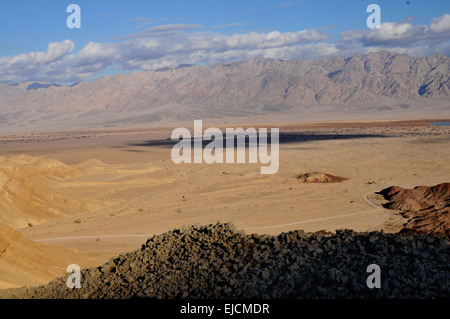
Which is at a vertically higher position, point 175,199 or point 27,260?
point 175,199

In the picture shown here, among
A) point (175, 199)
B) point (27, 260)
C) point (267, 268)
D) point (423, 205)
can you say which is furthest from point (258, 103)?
point (267, 268)

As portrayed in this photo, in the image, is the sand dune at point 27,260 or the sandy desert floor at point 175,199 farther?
the sandy desert floor at point 175,199

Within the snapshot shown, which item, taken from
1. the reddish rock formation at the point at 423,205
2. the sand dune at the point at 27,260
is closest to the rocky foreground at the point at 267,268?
the sand dune at the point at 27,260

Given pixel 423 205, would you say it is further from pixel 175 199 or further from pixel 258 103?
pixel 258 103

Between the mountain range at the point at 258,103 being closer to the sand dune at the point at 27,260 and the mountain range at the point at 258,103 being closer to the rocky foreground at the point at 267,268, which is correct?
the sand dune at the point at 27,260
